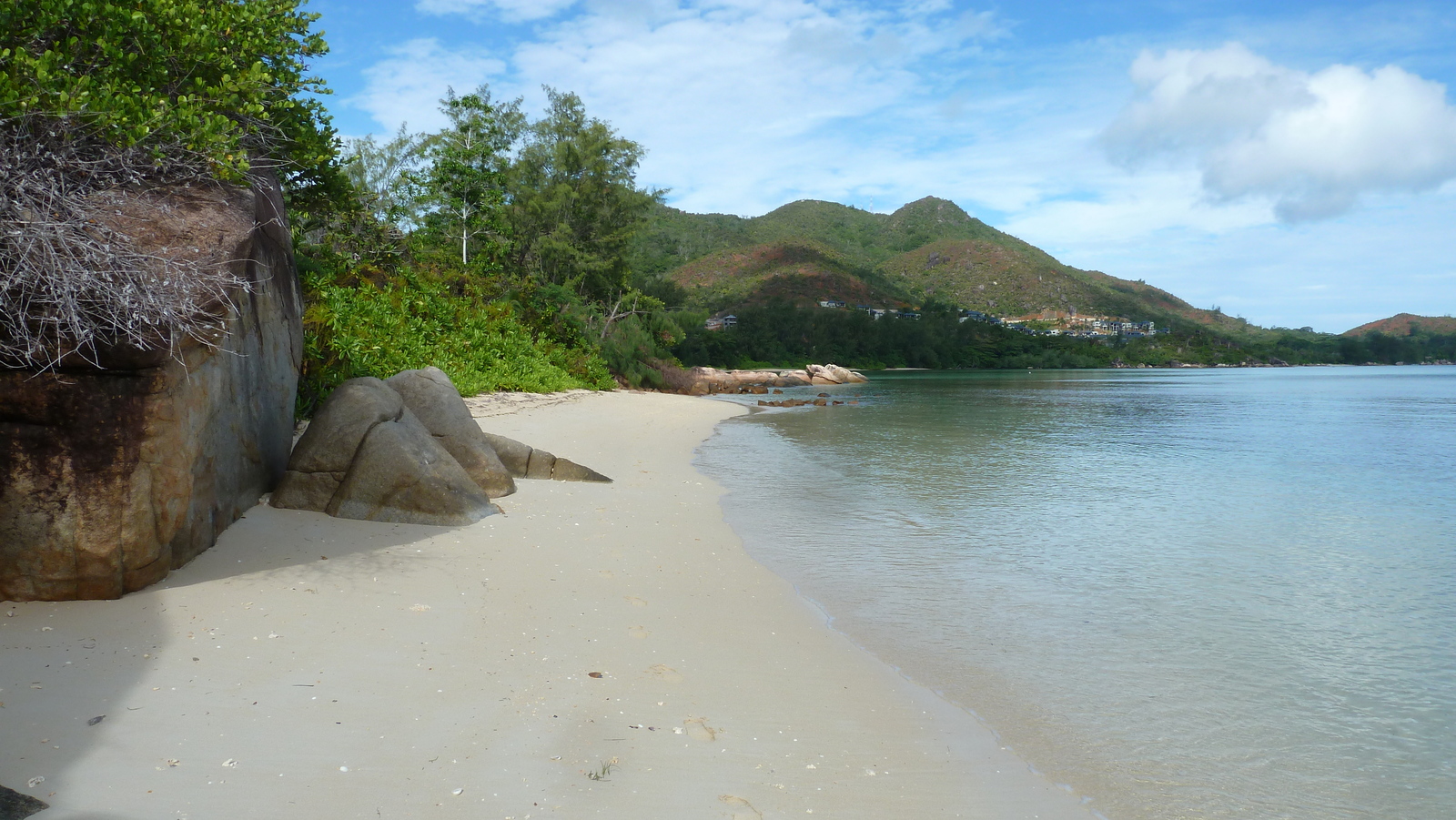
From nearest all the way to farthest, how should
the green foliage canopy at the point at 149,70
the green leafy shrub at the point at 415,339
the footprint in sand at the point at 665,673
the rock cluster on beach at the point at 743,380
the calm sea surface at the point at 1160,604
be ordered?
the calm sea surface at the point at 1160,604
the footprint in sand at the point at 665,673
the green foliage canopy at the point at 149,70
the green leafy shrub at the point at 415,339
the rock cluster on beach at the point at 743,380

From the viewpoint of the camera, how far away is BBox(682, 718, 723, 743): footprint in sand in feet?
11.9

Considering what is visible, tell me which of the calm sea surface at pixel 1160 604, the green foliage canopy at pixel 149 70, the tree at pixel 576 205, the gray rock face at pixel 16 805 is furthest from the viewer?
the tree at pixel 576 205

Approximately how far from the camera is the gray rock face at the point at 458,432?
27.6 feet

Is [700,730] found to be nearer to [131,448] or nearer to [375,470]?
[131,448]

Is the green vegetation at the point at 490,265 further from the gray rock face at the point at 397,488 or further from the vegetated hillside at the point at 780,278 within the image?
the vegetated hillside at the point at 780,278

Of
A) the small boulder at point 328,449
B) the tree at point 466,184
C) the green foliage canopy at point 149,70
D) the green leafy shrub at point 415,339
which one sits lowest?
the small boulder at point 328,449

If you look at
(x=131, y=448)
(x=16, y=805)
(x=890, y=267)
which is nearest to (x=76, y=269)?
(x=131, y=448)

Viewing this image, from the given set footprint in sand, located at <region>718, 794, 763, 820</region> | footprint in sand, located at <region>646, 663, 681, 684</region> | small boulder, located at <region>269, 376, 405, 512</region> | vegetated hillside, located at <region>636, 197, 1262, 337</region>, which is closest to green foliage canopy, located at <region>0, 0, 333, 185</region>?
small boulder, located at <region>269, 376, 405, 512</region>

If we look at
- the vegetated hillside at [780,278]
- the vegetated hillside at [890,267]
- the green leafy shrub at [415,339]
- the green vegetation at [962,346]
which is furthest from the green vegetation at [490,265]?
the vegetated hillside at [780,278]

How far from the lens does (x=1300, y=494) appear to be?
497 inches

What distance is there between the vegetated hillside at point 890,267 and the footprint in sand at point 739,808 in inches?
3120

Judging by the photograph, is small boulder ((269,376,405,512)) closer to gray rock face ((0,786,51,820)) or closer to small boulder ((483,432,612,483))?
small boulder ((483,432,612,483))

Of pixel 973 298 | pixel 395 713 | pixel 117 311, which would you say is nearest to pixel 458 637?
pixel 395 713

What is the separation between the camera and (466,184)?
28.2 meters
